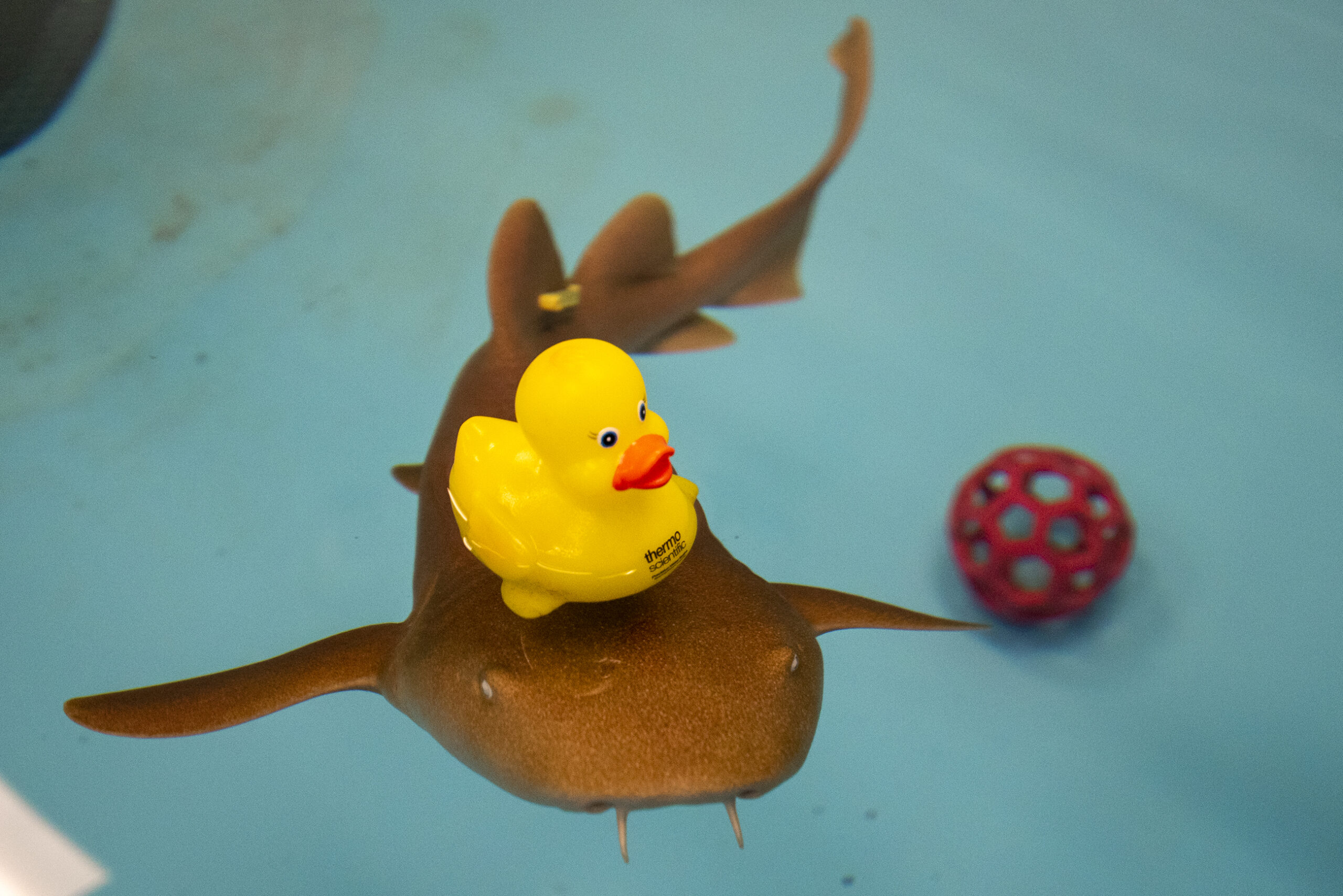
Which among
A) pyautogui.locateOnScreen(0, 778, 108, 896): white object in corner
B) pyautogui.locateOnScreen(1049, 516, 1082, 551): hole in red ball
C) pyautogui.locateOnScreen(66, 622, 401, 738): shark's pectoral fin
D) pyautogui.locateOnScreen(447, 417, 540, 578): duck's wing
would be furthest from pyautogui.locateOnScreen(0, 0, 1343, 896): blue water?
pyautogui.locateOnScreen(447, 417, 540, 578): duck's wing

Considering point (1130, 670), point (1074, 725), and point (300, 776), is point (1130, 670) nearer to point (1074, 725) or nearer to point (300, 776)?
point (1074, 725)

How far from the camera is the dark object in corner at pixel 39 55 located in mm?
1349

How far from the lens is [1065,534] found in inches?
56.4

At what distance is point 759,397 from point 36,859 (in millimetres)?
1097

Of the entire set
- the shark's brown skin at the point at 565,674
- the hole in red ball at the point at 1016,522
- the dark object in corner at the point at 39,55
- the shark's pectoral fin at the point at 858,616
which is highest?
the dark object in corner at the point at 39,55

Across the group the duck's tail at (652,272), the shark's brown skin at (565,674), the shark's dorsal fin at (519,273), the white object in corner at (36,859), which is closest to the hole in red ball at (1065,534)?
the duck's tail at (652,272)

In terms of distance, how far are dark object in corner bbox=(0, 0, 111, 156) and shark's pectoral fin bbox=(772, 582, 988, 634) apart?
48.1 inches

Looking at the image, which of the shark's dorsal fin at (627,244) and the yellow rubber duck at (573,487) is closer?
the yellow rubber duck at (573,487)

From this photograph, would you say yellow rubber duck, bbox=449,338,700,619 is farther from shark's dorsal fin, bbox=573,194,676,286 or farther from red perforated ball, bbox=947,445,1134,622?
red perforated ball, bbox=947,445,1134,622

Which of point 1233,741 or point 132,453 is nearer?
point 1233,741

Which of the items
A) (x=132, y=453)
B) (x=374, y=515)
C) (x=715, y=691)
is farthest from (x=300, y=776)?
(x=715, y=691)

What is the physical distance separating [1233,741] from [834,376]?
0.75 m

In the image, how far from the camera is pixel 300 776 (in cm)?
124

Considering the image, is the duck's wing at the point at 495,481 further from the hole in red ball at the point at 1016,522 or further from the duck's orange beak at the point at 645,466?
the hole in red ball at the point at 1016,522
